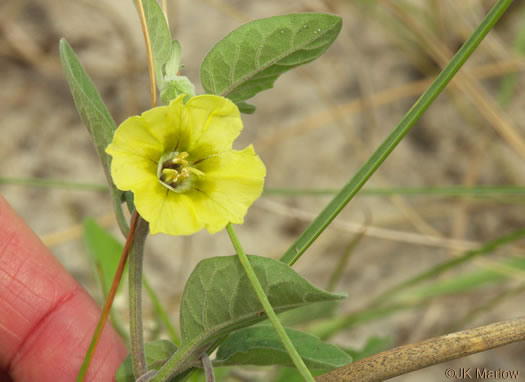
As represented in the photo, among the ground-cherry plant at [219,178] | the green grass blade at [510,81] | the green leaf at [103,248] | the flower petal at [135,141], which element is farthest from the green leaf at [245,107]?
the green grass blade at [510,81]

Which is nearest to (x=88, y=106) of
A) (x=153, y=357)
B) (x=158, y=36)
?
(x=158, y=36)

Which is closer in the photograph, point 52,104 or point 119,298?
point 119,298

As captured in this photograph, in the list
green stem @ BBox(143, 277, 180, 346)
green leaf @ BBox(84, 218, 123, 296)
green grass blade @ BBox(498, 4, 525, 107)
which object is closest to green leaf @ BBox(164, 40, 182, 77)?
green stem @ BBox(143, 277, 180, 346)

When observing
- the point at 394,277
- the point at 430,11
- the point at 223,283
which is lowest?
the point at 223,283

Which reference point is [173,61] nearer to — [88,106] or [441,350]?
[88,106]

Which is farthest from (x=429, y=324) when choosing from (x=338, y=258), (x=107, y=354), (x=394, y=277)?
(x=107, y=354)

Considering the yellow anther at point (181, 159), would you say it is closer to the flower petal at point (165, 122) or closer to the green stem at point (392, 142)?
the flower petal at point (165, 122)

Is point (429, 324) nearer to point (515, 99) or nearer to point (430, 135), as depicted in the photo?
point (430, 135)
